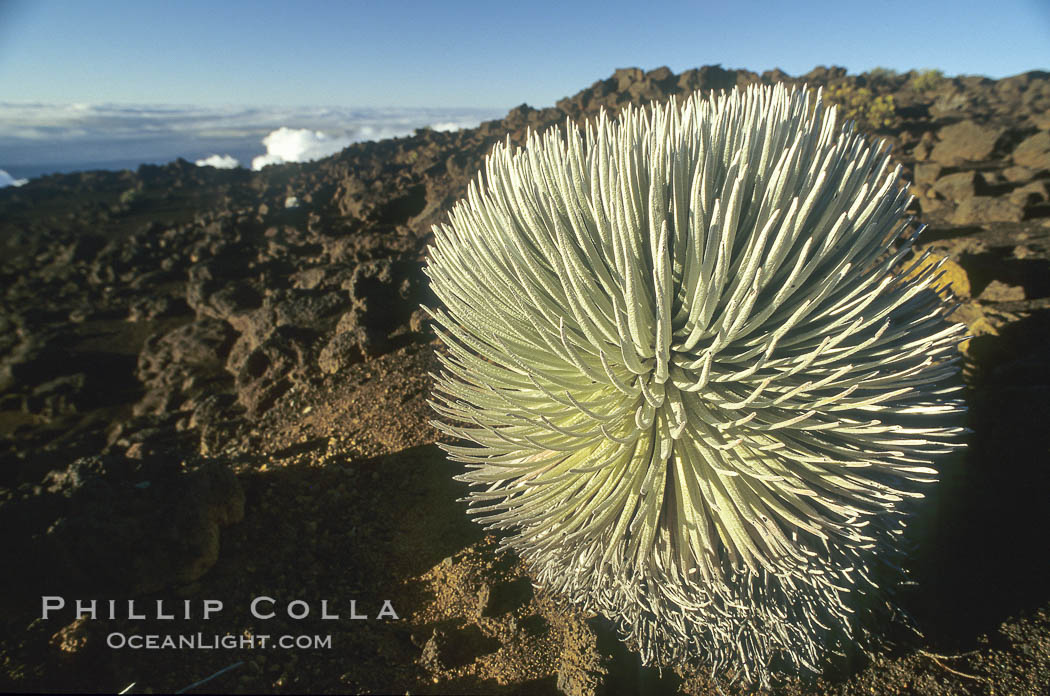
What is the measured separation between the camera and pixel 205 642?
5.50 ft

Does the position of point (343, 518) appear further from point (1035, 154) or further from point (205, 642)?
point (1035, 154)

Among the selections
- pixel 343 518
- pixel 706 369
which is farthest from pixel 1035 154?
pixel 343 518

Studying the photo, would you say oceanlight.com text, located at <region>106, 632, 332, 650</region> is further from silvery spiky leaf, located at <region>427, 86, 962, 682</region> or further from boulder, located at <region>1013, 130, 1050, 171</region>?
boulder, located at <region>1013, 130, 1050, 171</region>

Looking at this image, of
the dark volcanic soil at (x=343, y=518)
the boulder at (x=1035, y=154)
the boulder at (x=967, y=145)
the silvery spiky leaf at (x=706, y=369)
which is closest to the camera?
the silvery spiky leaf at (x=706, y=369)

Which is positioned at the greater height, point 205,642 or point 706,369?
point 706,369

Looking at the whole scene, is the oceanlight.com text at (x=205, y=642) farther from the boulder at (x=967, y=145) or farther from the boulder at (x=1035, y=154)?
the boulder at (x=967, y=145)

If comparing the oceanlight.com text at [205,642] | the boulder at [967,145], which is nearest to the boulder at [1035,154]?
the boulder at [967,145]

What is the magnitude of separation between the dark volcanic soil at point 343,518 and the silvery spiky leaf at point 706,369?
409 mm

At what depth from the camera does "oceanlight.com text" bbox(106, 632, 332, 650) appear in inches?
65.4

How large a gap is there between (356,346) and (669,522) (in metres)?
2.47

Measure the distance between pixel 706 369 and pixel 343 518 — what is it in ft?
5.77

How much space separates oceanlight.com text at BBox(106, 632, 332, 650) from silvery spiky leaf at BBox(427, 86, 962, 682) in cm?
91

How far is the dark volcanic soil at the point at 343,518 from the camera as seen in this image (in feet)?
5.31

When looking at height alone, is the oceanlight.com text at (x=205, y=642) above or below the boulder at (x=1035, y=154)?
below
